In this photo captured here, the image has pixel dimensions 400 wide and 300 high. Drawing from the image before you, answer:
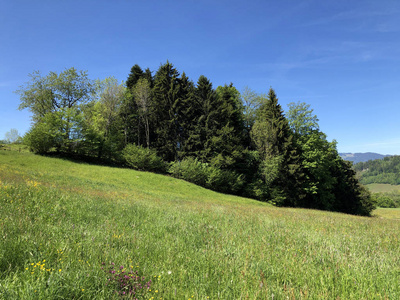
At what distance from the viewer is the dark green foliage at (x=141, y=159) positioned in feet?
120

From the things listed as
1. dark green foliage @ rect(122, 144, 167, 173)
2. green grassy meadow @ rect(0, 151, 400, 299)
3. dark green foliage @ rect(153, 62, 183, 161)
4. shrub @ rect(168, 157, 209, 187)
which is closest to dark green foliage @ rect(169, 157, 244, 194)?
shrub @ rect(168, 157, 209, 187)

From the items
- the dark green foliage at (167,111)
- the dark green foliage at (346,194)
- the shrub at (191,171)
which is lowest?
the dark green foliage at (346,194)

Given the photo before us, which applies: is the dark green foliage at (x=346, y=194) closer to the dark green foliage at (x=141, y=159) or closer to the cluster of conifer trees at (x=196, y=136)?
the cluster of conifer trees at (x=196, y=136)

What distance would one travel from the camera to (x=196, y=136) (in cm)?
4006

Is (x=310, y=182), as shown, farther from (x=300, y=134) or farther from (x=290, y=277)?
(x=290, y=277)

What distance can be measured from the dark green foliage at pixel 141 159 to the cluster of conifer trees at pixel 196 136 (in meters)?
0.18

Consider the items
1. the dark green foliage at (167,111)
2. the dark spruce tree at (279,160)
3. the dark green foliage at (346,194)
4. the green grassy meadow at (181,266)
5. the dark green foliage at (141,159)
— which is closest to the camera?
the green grassy meadow at (181,266)

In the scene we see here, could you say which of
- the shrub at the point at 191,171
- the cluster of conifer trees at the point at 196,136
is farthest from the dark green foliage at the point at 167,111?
the shrub at the point at 191,171

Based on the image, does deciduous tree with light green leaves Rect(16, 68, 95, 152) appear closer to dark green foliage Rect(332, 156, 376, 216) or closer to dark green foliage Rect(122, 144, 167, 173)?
dark green foliage Rect(122, 144, 167, 173)

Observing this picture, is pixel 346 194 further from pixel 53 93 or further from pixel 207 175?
pixel 53 93

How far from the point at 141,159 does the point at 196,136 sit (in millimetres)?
11500

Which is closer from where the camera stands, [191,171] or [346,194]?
[191,171]

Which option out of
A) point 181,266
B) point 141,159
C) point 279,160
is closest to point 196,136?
point 141,159

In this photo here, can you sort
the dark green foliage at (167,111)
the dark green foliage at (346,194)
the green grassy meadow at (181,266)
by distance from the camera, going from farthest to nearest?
the dark green foliage at (346,194), the dark green foliage at (167,111), the green grassy meadow at (181,266)
